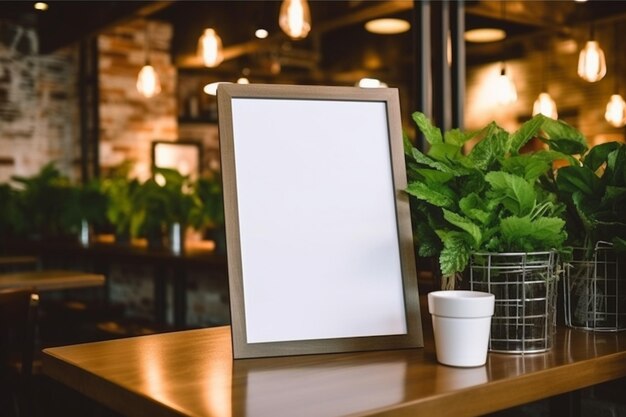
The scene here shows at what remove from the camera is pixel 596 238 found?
129 centimetres

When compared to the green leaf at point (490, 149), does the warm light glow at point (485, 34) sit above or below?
above

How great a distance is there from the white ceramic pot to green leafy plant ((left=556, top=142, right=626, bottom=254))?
40 centimetres

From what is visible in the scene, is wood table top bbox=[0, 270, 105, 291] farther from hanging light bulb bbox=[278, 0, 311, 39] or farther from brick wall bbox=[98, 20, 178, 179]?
brick wall bbox=[98, 20, 178, 179]

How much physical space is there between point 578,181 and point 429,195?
352 mm

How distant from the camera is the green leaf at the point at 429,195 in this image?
1119mm

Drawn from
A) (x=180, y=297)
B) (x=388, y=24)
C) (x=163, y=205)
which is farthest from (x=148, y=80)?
(x=180, y=297)

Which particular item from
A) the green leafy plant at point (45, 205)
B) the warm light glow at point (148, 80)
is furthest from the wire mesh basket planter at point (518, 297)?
the warm light glow at point (148, 80)

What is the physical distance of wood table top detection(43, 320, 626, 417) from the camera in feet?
2.65

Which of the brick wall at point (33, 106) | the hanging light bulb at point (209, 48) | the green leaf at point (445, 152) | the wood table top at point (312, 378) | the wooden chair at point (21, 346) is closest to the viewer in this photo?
the wood table top at point (312, 378)

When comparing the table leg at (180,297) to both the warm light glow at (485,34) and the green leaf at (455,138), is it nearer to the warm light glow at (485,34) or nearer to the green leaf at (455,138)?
the green leaf at (455,138)

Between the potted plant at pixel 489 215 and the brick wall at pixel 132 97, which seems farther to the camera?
the brick wall at pixel 132 97

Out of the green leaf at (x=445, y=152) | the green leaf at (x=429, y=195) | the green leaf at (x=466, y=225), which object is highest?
the green leaf at (x=445, y=152)

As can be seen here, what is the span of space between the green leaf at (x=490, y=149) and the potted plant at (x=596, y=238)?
0.18 m

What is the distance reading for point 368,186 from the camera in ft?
3.76
